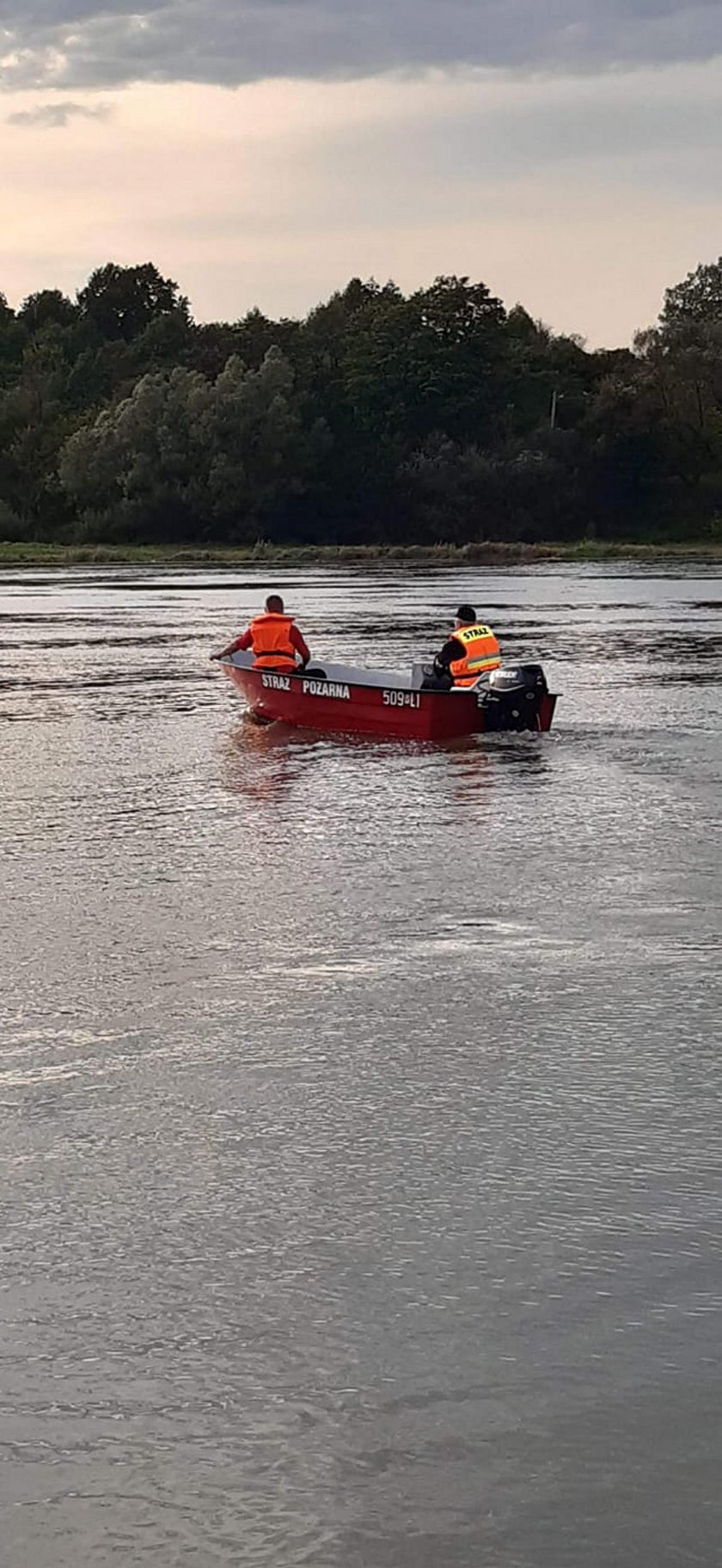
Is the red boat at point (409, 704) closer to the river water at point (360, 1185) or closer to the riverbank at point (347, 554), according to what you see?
the river water at point (360, 1185)

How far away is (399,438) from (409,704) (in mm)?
101919

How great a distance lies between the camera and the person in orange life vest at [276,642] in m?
25.4

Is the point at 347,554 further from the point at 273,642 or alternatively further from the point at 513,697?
the point at 513,697

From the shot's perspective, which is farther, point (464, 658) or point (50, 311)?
point (50, 311)

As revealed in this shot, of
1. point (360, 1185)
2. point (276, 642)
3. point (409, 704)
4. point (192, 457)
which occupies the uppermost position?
point (192, 457)

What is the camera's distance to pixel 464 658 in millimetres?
24062

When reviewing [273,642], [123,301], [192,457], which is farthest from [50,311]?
[273,642]

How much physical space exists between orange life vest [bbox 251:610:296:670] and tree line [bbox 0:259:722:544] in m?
88.5

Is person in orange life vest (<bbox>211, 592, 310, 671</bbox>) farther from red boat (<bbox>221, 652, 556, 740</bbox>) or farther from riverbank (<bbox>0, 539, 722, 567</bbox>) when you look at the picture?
riverbank (<bbox>0, 539, 722, 567</bbox>)

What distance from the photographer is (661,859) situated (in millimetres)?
14852

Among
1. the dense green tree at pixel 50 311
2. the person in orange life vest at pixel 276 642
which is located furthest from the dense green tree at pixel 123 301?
the person in orange life vest at pixel 276 642

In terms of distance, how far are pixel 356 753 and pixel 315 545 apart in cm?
9864

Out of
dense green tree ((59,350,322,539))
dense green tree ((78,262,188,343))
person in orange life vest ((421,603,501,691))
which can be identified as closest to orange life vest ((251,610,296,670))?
person in orange life vest ((421,603,501,691))

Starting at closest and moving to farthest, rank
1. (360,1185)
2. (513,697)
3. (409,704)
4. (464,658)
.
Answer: (360,1185) < (513,697) < (409,704) < (464,658)
